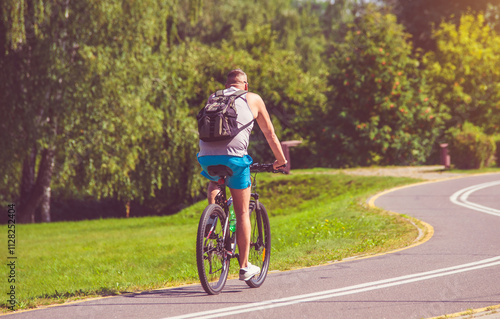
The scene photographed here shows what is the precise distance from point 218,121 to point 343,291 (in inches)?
75.3

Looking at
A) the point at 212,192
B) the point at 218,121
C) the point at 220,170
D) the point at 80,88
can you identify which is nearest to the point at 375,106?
the point at 80,88

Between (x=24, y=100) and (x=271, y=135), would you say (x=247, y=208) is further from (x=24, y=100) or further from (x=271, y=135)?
(x=24, y=100)

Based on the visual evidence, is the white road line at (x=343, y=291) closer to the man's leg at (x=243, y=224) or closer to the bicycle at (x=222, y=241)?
the bicycle at (x=222, y=241)

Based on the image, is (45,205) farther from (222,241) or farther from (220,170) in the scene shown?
(220,170)

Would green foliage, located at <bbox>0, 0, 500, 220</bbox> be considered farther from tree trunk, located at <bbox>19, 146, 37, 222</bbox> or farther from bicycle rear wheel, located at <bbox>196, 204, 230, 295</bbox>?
bicycle rear wheel, located at <bbox>196, 204, 230, 295</bbox>

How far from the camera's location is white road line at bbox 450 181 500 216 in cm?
1200

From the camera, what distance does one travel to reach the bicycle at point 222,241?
5.40m

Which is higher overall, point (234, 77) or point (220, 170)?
point (234, 77)

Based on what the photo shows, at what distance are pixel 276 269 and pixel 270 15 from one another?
36.4 metres

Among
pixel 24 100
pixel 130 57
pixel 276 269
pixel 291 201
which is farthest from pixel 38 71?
pixel 276 269

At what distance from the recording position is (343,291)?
18.9 feet

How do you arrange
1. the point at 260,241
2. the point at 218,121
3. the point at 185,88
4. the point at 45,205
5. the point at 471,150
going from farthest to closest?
the point at 185,88 → the point at 471,150 → the point at 45,205 → the point at 260,241 → the point at 218,121

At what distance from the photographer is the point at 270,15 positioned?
41.9 meters

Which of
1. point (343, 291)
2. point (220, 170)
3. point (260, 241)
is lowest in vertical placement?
point (343, 291)
